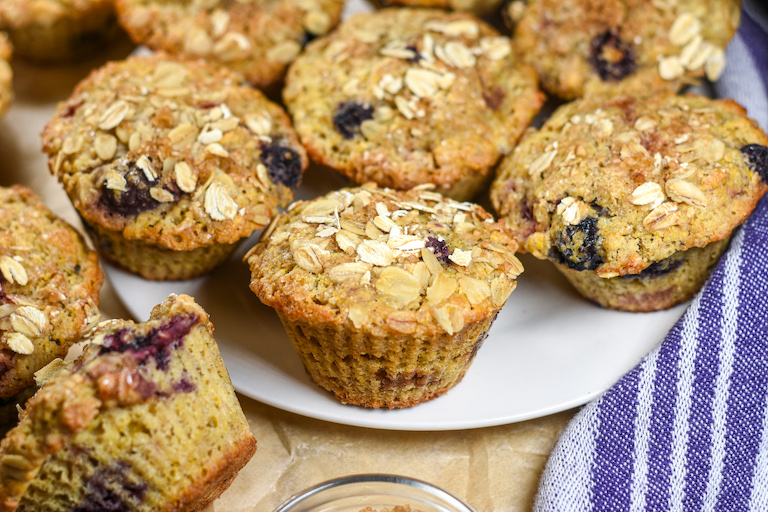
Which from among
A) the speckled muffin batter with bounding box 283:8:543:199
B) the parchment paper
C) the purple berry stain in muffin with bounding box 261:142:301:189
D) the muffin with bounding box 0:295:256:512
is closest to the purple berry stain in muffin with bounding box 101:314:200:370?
the muffin with bounding box 0:295:256:512

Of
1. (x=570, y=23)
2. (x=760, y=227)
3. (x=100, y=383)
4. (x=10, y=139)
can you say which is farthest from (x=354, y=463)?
(x=10, y=139)

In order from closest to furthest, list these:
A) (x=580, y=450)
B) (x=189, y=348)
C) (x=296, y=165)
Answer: (x=189, y=348)
(x=580, y=450)
(x=296, y=165)

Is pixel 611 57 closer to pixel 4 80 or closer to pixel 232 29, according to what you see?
pixel 232 29

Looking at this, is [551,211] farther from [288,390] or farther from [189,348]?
[189,348]

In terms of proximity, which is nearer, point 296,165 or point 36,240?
point 36,240

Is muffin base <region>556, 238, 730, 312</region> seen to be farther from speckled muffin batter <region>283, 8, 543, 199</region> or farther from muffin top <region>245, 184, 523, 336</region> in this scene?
speckled muffin batter <region>283, 8, 543, 199</region>

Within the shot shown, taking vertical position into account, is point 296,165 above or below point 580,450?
above

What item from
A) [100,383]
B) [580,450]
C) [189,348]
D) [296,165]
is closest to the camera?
[100,383]
